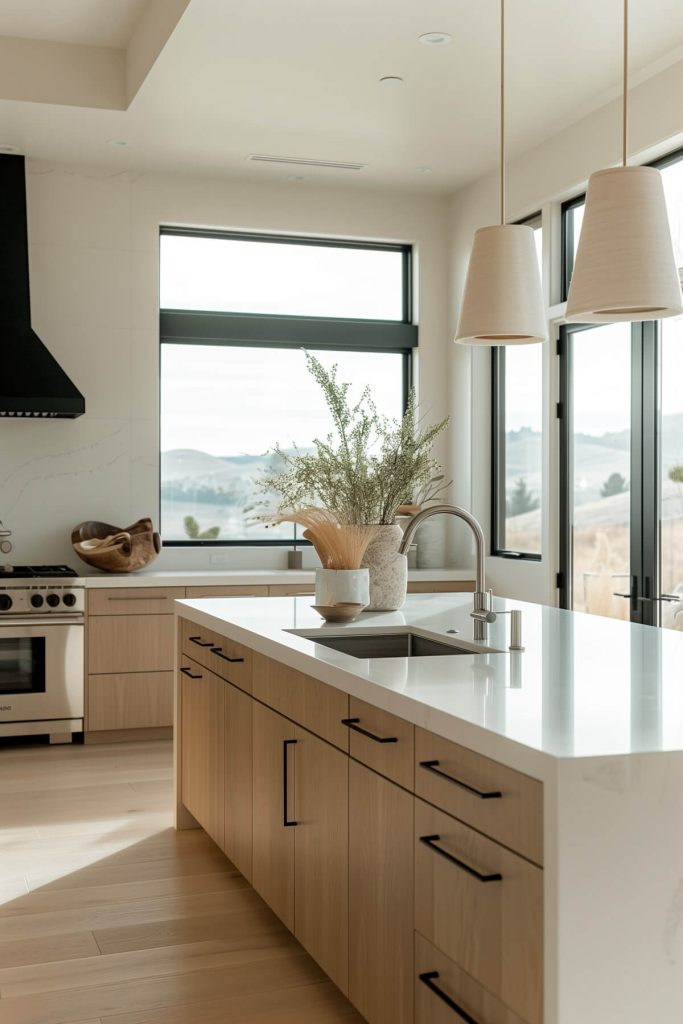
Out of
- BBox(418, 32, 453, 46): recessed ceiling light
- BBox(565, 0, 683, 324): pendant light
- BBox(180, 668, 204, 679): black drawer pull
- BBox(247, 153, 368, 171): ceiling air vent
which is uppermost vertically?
BBox(247, 153, 368, 171): ceiling air vent

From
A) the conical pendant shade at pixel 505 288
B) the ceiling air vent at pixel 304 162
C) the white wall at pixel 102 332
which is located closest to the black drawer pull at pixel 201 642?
the conical pendant shade at pixel 505 288

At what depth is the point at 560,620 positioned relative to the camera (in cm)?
322

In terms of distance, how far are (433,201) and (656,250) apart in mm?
4869

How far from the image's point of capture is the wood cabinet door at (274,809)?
2723 mm

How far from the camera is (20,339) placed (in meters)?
5.81

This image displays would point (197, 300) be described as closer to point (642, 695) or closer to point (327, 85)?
point (327, 85)

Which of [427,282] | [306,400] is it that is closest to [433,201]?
[427,282]

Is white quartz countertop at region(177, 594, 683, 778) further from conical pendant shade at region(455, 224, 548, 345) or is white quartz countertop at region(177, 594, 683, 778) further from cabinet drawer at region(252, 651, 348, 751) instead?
conical pendant shade at region(455, 224, 548, 345)

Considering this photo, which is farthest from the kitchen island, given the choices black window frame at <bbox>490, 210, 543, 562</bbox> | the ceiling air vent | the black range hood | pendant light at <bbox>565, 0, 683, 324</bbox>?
the ceiling air vent

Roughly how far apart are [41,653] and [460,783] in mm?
4175

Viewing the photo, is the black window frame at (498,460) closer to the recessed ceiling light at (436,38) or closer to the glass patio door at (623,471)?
the glass patio door at (623,471)

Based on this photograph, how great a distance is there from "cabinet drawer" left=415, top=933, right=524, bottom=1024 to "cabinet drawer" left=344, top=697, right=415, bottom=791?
30cm

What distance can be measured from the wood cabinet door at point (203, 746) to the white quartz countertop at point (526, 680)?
0.29 meters

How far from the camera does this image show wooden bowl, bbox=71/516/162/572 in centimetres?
580
